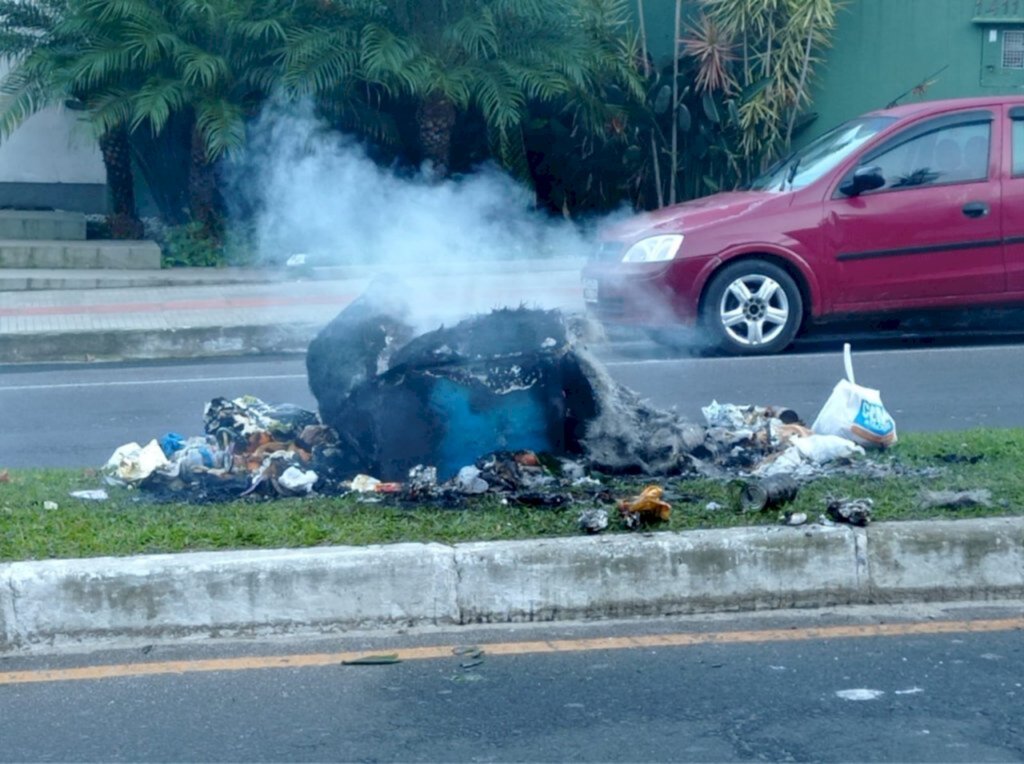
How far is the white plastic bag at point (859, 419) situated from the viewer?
639cm

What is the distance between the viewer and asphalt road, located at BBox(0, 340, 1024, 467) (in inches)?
316

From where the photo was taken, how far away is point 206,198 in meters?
15.4

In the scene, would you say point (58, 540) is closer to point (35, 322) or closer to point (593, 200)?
point (35, 322)

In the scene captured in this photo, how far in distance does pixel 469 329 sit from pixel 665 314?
4.12m

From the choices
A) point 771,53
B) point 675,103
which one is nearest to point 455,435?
point 675,103

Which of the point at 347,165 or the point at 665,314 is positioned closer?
the point at 347,165

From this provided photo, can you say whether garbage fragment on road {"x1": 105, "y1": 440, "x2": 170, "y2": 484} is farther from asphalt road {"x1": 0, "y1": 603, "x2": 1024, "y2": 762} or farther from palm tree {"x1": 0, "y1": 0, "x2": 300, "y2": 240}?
palm tree {"x1": 0, "y1": 0, "x2": 300, "y2": 240}

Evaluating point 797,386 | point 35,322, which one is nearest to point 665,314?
point 797,386

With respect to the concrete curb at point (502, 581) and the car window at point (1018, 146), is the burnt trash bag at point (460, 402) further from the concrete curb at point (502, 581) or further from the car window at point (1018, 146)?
the car window at point (1018, 146)

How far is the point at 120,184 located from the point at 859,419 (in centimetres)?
1143

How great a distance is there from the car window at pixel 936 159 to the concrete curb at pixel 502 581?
5.27 meters

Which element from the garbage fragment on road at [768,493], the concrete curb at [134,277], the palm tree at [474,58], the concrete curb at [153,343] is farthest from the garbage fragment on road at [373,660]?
the concrete curb at [134,277]

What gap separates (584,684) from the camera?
435 centimetres

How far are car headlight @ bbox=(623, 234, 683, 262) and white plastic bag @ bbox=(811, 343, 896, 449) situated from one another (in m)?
3.43
